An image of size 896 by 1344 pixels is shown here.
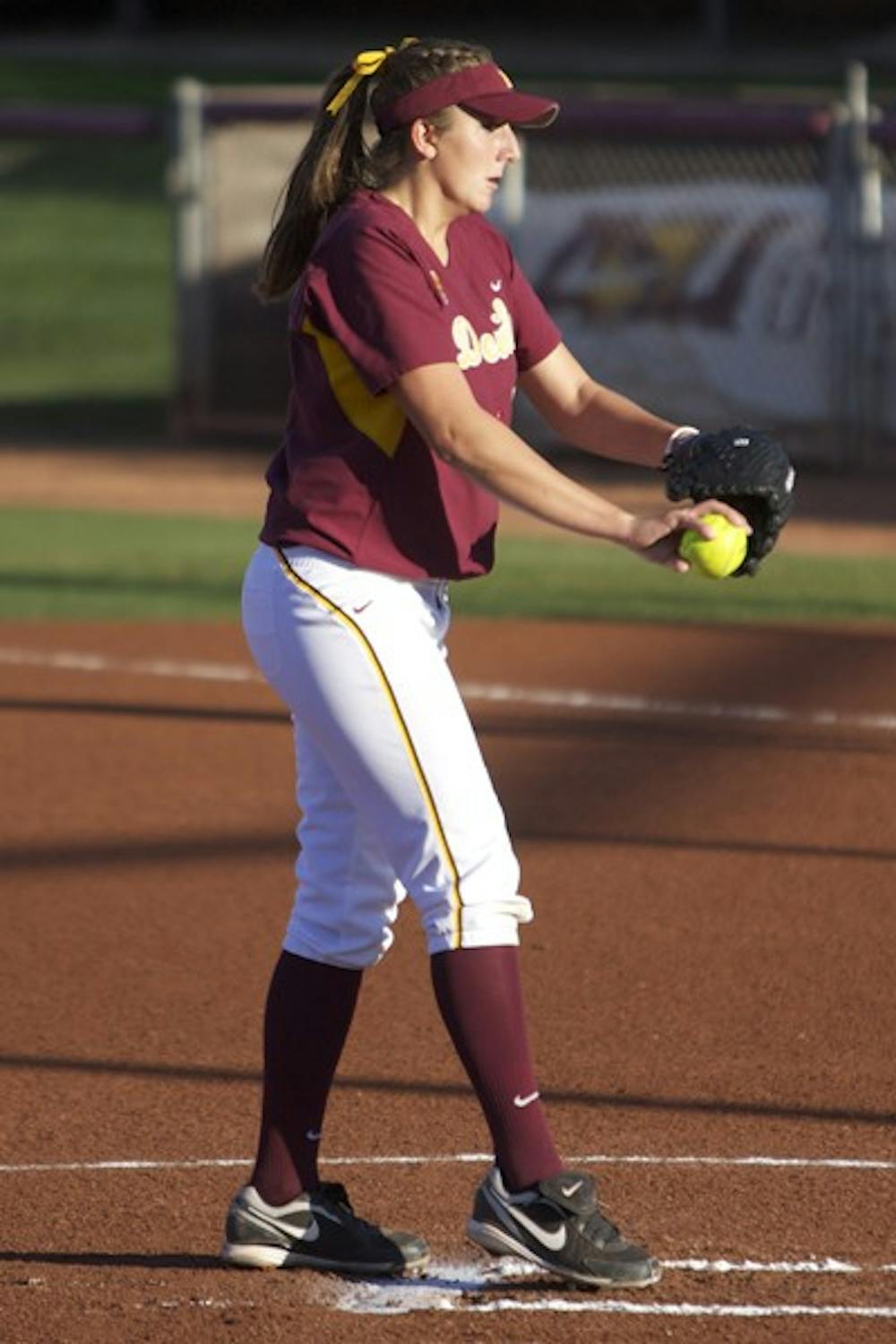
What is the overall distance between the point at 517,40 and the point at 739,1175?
3612 centimetres

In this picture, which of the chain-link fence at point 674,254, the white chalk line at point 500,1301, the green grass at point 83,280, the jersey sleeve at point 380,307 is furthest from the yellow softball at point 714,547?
the green grass at point 83,280

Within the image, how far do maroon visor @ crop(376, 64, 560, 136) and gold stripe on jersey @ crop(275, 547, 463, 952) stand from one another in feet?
2.51

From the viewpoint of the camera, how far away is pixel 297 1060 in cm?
448

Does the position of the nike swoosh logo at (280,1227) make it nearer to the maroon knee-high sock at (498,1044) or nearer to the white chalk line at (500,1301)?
the white chalk line at (500,1301)

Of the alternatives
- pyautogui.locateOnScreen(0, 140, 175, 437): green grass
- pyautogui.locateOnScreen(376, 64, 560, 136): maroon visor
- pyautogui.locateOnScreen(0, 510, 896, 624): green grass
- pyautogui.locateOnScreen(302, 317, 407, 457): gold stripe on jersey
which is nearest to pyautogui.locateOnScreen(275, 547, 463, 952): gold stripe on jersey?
pyautogui.locateOnScreen(302, 317, 407, 457): gold stripe on jersey

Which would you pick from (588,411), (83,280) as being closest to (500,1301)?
(588,411)

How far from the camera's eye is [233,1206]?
4469 millimetres

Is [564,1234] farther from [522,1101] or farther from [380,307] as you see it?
[380,307]

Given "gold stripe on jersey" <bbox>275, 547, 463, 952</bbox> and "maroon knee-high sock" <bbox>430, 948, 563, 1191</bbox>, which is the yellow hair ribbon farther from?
"maroon knee-high sock" <bbox>430, 948, 563, 1191</bbox>

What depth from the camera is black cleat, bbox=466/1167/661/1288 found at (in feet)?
14.0

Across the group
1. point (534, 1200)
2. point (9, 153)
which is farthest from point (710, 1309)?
point (9, 153)

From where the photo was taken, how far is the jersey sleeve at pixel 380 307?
4137 mm

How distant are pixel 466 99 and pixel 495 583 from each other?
26.2 feet

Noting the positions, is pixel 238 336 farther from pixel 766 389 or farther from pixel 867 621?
pixel 867 621
